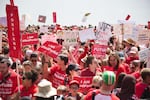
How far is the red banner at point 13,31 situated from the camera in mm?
7367

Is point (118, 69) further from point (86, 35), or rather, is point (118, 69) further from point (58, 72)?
point (86, 35)

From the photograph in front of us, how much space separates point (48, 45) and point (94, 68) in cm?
154

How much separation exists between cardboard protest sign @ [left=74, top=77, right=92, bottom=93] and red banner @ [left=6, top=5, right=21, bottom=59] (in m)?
1.32

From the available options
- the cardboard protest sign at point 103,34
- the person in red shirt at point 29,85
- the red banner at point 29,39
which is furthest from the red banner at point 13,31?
the cardboard protest sign at point 103,34

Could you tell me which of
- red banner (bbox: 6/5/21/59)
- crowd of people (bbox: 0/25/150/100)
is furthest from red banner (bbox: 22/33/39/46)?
red banner (bbox: 6/5/21/59)

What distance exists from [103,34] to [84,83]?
4.30 meters

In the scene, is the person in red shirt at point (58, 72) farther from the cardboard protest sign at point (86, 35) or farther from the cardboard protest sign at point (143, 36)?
the cardboard protest sign at point (143, 36)

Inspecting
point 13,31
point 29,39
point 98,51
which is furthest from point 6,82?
point 29,39

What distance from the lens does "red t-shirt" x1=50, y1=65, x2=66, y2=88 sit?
8555 mm

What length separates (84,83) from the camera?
8.02m

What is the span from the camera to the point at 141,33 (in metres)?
14.1

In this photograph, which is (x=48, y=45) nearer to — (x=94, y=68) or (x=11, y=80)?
(x=94, y=68)

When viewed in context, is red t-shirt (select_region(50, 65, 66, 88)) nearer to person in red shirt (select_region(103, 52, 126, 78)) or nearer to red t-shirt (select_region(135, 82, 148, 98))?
person in red shirt (select_region(103, 52, 126, 78))

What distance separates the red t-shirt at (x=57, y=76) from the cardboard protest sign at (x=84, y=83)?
25.9 inches
